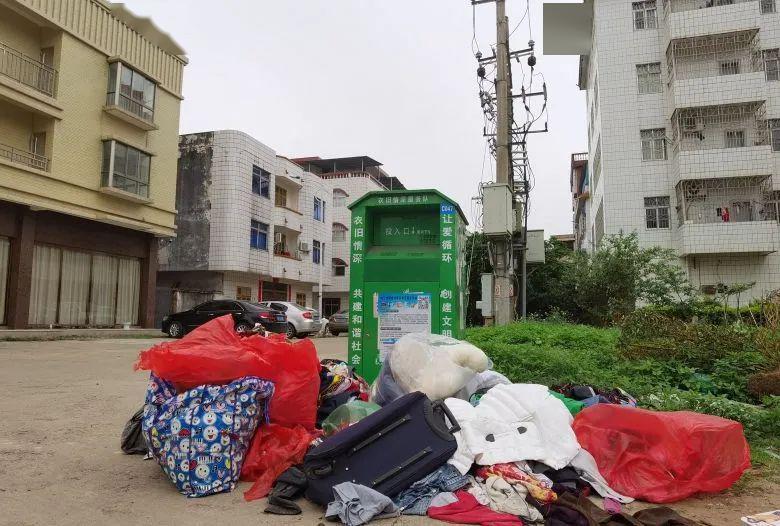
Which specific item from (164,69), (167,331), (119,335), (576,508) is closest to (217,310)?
(167,331)

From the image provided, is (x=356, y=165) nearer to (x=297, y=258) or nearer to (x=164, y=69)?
(x=297, y=258)

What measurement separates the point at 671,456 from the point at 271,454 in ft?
8.04

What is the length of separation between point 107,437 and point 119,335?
1540cm

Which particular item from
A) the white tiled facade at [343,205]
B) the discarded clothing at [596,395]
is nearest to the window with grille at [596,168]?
the white tiled facade at [343,205]

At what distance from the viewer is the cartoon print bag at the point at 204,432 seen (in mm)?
3070

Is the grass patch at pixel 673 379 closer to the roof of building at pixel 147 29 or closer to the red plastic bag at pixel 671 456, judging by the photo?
the red plastic bag at pixel 671 456

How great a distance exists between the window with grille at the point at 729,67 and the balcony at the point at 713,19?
132cm

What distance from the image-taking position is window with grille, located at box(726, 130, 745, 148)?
20.4 metres

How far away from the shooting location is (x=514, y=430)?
3.35 meters

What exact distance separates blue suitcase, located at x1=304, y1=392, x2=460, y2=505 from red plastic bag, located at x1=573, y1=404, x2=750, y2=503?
1.07 m

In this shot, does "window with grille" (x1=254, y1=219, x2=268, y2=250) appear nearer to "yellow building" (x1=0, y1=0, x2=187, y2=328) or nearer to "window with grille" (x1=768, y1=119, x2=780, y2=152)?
"yellow building" (x1=0, y1=0, x2=187, y2=328)

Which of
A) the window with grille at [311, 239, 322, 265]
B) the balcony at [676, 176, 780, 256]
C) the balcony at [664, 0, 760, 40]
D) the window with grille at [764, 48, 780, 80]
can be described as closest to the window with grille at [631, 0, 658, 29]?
the balcony at [664, 0, 760, 40]

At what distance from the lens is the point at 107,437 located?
4301 mm

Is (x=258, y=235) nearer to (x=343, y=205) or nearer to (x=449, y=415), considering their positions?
(x=343, y=205)
